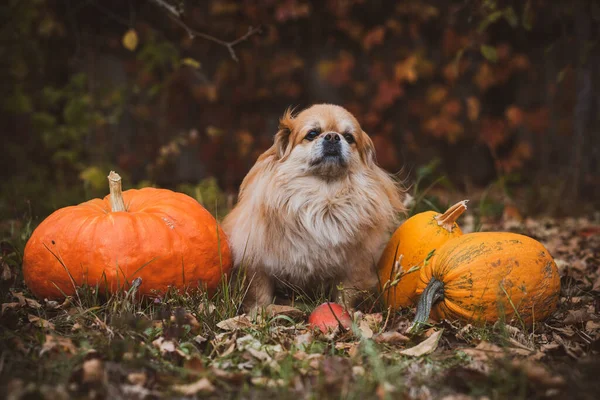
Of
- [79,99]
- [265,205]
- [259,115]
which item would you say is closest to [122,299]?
[265,205]

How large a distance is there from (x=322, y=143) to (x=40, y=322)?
1.39 m

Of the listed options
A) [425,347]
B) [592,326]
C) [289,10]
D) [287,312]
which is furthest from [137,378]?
[289,10]

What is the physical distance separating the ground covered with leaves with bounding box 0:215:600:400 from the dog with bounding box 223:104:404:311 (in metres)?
0.17

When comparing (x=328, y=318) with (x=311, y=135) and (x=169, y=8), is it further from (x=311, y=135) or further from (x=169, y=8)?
(x=169, y=8)

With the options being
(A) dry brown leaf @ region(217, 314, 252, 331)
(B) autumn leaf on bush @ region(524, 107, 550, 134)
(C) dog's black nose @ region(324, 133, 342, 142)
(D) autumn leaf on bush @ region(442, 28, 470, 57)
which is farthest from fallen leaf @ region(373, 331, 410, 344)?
(B) autumn leaf on bush @ region(524, 107, 550, 134)

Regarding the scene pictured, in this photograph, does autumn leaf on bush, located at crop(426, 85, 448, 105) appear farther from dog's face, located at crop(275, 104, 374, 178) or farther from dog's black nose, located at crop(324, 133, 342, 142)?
dog's black nose, located at crop(324, 133, 342, 142)

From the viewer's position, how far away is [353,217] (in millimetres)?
2498

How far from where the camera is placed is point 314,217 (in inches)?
98.3

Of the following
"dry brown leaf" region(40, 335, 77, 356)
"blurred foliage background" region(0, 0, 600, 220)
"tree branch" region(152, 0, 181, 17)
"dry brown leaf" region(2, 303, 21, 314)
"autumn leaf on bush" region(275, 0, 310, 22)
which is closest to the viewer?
"dry brown leaf" region(40, 335, 77, 356)

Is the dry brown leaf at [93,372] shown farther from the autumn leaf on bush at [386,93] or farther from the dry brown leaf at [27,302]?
the autumn leaf on bush at [386,93]

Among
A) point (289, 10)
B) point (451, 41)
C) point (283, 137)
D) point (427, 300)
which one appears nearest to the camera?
→ point (427, 300)

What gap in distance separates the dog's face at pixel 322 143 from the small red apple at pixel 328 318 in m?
0.67

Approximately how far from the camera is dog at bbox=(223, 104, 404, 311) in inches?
97.2

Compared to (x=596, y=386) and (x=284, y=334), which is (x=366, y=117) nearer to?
(x=284, y=334)
